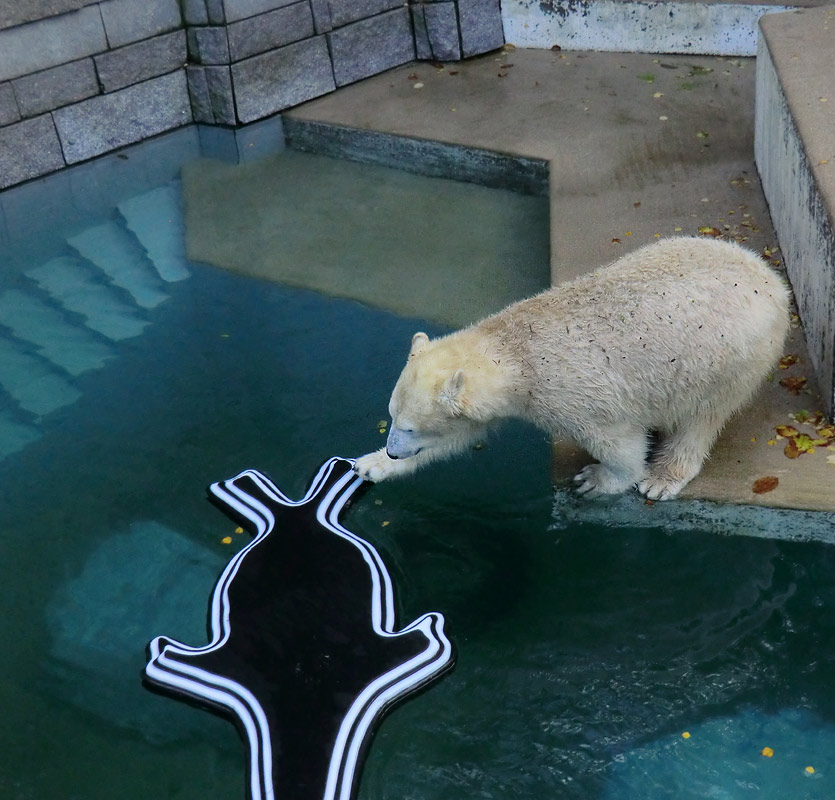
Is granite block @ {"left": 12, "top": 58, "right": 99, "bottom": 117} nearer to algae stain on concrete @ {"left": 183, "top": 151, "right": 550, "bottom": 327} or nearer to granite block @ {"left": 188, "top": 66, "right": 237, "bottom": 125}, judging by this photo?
granite block @ {"left": 188, "top": 66, "right": 237, "bottom": 125}

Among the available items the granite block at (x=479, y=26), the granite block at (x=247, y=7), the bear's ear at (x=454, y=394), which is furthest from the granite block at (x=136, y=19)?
the bear's ear at (x=454, y=394)

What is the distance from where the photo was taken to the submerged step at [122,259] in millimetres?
5961

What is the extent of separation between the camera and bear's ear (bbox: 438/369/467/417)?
11.7 feet

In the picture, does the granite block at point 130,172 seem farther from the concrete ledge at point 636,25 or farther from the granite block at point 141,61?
the concrete ledge at point 636,25

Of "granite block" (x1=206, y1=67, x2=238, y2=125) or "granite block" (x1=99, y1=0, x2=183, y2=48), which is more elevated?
"granite block" (x1=99, y1=0, x2=183, y2=48)

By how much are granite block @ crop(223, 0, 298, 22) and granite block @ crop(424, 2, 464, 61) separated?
133 centimetres

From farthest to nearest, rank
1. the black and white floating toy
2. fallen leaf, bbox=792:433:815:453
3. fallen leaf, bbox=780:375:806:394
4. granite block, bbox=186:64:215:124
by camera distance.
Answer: granite block, bbox=186:64:215:124
fallen leaf, bbox=780:375:806:394
fallen leaf, bbox=792:433:815:453
the black and white floating toy

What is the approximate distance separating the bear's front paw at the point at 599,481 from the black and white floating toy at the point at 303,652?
0.85 meters

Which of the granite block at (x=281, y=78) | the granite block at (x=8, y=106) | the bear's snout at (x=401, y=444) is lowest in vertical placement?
the bear's snout at (x=401, y=444)

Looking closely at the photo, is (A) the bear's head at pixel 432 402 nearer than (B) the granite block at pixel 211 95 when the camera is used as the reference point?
Yes

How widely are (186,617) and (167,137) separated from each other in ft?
17.1

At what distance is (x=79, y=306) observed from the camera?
5.87 metres

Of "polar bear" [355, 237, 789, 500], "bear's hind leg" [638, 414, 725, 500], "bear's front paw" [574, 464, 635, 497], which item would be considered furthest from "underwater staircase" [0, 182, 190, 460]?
"bear's hind leg" [638, 414, 725, 500]

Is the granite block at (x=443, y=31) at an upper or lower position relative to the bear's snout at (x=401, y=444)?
upper
